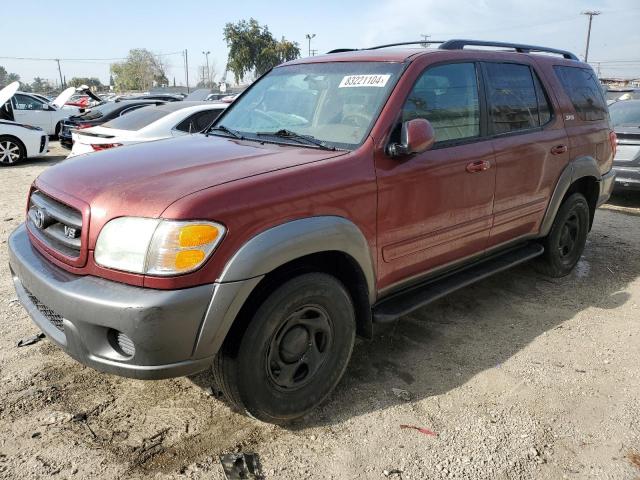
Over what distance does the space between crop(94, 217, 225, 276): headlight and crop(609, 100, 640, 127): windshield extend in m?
8.16

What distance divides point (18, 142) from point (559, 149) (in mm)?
11644

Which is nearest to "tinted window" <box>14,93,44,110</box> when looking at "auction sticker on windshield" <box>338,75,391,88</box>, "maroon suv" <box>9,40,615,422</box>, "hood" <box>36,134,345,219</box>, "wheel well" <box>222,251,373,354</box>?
"maroon suv" <box>9,40,615,422</box>

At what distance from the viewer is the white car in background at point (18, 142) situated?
11.7 m

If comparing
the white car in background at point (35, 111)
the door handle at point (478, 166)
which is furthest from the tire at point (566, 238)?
the white car in background at point (35, 111)

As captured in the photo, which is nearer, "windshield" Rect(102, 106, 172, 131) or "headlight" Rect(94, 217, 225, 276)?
"headlight" Rect(94, 217, 225, 276)

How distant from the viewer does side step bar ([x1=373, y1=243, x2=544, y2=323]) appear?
10.2 feet

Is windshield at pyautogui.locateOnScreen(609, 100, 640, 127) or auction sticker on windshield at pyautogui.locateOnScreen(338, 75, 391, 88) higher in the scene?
auction sticker on windshield at pyautogui.locateOnScreen(338, 75, 391, 88)

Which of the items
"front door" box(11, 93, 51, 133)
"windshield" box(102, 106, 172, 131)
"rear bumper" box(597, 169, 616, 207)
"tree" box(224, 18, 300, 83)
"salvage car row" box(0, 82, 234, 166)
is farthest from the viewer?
"tree" box(224, 18, 300, 83)


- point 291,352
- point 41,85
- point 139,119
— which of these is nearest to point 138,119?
point 139,119

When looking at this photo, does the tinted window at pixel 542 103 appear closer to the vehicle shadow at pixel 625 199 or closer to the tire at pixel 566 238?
the tire at pixel 566 238

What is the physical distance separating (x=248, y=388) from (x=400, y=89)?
1.88m

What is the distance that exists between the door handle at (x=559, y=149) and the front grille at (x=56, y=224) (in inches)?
138

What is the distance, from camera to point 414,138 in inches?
112

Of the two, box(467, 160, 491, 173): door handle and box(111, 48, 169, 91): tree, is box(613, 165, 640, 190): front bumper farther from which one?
box(111, 48, 169, 91): tree
